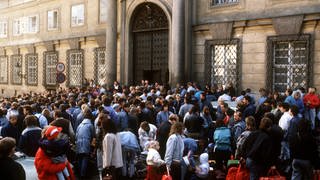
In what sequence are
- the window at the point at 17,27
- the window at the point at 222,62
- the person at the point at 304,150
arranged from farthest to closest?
the window at the point at 17,27
the window at the point at 222,62
the person at the point at 304,150

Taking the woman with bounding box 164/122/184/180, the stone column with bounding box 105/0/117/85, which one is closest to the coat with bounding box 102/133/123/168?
the woman with bounding box 164/122/184/180

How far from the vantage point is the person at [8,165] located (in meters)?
5.89

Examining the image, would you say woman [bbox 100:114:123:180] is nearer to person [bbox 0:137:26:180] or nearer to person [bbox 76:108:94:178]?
person [bbox 76:108:94:178]

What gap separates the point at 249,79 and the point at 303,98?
4.41 metres

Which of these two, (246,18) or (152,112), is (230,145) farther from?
(246,18)

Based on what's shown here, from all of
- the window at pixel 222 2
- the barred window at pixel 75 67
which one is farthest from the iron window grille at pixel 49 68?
the window at pixel 222 2

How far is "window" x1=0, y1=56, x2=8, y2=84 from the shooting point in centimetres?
3708

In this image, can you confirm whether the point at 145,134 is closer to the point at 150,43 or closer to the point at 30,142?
the point at 30,142

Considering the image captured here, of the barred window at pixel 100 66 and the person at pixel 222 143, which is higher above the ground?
the barred window at pixel 100 66

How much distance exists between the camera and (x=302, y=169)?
27.7 feet

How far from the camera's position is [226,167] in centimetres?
1031

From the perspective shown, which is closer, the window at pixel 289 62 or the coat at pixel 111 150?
the coat at pixel 111 150

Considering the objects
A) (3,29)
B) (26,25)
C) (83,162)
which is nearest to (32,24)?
(26,25)

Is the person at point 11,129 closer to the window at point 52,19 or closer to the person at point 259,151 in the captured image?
the person at point 259,151
